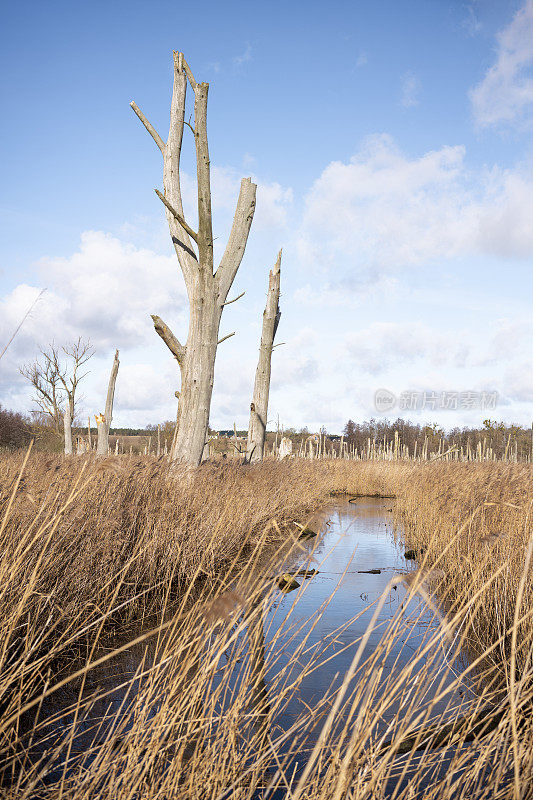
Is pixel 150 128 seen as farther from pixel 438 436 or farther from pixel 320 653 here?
pixel 438 436

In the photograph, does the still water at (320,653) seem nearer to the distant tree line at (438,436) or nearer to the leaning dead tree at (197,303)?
the leaning dead tree at (197,303)

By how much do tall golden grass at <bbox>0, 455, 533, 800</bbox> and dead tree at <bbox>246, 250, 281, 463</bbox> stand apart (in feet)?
14.8

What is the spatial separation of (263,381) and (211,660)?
442 inches

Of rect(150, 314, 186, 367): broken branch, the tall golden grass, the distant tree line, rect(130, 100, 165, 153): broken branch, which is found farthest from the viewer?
the distant tree line

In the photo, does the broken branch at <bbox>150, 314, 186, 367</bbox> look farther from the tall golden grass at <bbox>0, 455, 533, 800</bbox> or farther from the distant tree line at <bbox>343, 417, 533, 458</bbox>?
the distant tree line at <bbox>343, 417, 533, 458</bbox>

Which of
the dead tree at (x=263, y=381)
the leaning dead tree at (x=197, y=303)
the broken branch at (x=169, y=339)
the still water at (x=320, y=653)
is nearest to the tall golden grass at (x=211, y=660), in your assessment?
the still water at (x=320, y=653)

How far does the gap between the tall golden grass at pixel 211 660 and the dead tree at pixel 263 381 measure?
4496mm

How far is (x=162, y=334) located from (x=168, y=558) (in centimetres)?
397

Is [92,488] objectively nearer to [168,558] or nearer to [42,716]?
[168,558]

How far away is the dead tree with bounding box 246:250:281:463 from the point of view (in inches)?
524

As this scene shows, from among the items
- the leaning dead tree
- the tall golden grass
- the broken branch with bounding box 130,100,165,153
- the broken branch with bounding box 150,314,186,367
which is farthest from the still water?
the broken branch with bounding box 130,100,165,153

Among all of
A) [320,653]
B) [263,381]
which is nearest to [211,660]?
[320,653]

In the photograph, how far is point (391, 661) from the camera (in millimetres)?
3627

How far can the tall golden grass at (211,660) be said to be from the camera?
1740 mm
